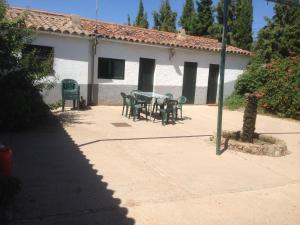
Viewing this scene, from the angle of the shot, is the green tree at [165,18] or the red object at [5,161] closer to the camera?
the red object at [5,161]

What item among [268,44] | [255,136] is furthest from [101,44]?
[268,44]

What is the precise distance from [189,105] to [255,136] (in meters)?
7.98

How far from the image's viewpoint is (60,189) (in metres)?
5.02

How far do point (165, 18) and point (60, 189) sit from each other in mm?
27499

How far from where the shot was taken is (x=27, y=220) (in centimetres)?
398

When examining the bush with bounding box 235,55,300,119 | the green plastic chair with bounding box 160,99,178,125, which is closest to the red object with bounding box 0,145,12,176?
the green plastic chair with bounding box 160,99,178,125

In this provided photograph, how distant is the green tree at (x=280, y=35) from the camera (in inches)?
752

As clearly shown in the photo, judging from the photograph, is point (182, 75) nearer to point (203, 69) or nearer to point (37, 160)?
point (203, 69)

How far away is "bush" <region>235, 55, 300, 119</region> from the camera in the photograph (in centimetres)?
1438

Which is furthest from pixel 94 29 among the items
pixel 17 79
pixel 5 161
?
pixel 5 161

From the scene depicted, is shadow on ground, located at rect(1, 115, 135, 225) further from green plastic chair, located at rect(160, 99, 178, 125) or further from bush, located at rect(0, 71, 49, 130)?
green plastic chair, located at rect(160, 99, 178, 125)

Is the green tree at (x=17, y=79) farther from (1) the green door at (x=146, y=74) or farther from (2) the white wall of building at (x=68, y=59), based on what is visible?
(1) the green door at (x=146, y=74)

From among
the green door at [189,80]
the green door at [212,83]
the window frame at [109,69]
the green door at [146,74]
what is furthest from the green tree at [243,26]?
the window frame at [109,69]

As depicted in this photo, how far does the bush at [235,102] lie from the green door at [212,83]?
0.71 m
